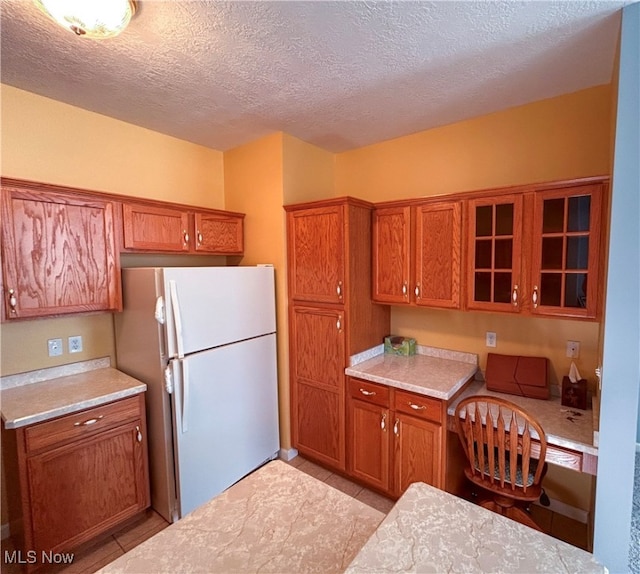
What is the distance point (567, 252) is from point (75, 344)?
120 inches

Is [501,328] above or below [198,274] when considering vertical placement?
below

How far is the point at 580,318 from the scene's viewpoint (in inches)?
71.4

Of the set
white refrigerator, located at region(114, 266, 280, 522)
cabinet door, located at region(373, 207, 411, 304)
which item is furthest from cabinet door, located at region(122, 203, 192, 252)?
cabinet door, located at region(373, 207, 411, 304)

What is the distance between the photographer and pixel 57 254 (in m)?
1.93

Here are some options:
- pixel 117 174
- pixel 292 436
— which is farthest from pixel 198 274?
pixel 292 436

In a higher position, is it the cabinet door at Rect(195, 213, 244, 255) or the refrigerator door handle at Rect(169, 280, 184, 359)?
A: the cabinet door at Rect(195, 213, 244, 255)

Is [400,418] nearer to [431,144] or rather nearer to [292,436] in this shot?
[292,436]

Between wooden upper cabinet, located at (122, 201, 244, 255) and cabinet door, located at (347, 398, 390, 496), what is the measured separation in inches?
63.4

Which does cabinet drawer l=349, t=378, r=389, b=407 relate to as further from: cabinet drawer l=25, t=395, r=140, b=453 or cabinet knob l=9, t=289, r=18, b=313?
cabinet knob l=9, t=289, r=18, b=313

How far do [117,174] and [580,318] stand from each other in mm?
3094

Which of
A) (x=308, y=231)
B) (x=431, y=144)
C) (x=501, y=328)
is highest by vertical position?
(x=431, y=144)

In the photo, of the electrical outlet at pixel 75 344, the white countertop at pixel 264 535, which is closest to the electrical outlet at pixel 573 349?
the white countertop at pixel 264 535

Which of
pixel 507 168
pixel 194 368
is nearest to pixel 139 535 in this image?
pixel 194 368

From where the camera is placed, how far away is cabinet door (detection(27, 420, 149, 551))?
173cm
